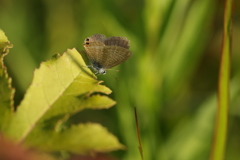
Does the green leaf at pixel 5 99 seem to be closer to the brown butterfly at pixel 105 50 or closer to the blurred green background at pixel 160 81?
the brown butterfly at pixel 105 50

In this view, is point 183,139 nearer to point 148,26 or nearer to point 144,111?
point 144,111

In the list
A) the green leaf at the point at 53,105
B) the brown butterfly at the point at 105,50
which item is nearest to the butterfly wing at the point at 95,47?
the brown butterfly at the point at 105,50

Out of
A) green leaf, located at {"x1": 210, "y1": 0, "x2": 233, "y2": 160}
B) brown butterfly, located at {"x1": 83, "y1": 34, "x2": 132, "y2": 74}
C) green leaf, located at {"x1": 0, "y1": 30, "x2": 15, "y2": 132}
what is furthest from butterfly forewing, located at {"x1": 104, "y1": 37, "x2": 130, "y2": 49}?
green leaf, located at {"x1": 0, "y1": 30, "x2": 15, "y2": 132}

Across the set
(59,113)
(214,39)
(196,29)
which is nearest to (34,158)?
(59,113)

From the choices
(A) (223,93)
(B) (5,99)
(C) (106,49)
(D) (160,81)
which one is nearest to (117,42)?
(C) (106,49)

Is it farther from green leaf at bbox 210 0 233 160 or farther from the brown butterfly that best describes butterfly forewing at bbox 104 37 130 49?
green leaf at bbox 210 0 233 160

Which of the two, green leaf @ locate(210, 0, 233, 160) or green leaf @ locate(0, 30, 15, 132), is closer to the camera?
green leaf @ locate(0, 30, 15, 132)

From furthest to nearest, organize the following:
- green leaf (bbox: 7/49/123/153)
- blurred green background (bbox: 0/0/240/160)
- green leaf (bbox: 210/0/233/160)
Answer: blurred green background (bbox: 0/0/240/160) → green leaf (bbox: 210/0/233/160) → green leaf (bbox: 7/49/123/153)
